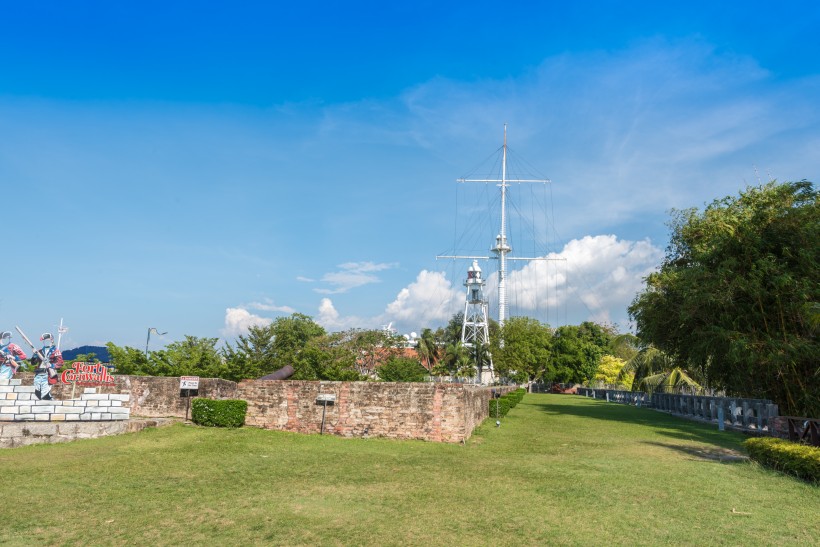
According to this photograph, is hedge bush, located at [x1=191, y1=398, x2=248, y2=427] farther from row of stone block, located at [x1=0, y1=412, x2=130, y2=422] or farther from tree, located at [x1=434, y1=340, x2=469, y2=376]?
tree, located at [x1=434, y1=340, x2=469, y2=376]

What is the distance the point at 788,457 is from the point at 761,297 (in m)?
10.4

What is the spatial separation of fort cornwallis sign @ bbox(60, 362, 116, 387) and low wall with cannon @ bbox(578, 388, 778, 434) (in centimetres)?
1848

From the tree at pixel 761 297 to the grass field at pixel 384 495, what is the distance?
5.99 metres

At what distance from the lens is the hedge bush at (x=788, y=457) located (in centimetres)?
980

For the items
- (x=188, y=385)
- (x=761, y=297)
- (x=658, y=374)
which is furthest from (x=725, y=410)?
(x=188, y=385)

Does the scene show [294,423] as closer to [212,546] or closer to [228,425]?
[228,425]

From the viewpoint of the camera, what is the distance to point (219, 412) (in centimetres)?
1602

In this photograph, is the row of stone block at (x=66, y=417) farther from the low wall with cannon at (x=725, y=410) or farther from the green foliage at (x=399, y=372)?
the green foliage at (x=399, y=372)

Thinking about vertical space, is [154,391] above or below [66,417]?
above

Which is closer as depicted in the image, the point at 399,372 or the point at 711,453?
the point at 711,453

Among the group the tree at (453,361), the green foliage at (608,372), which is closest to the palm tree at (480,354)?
the tree at (453,361)

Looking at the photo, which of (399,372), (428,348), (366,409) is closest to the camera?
(366,409)

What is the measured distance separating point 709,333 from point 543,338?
51.9 metres

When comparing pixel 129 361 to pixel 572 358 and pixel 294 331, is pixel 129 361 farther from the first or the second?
pixel 572 358
